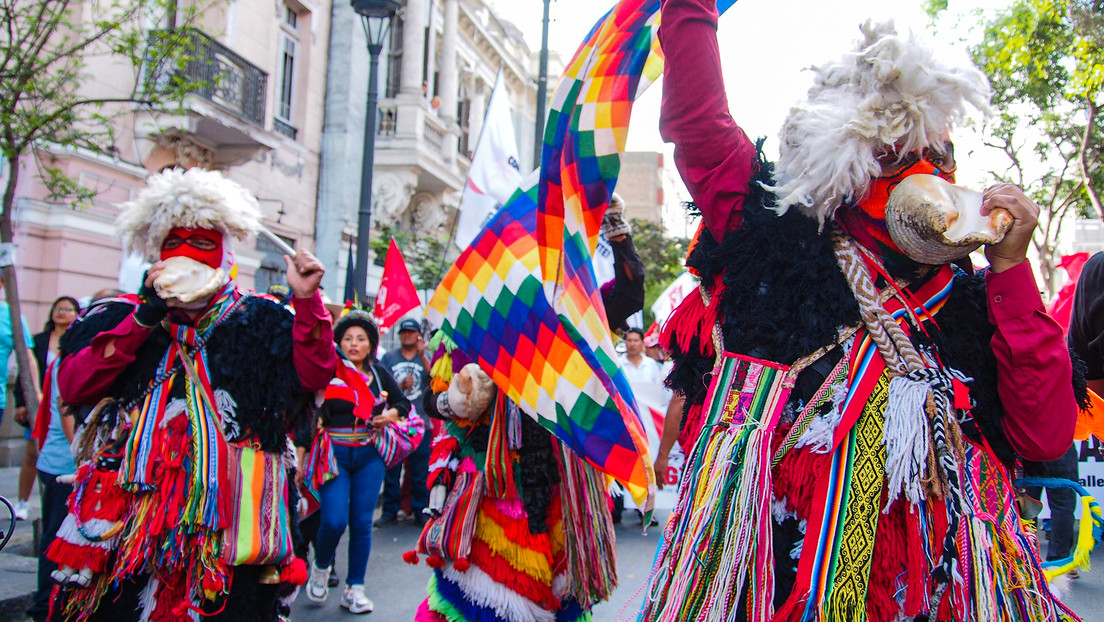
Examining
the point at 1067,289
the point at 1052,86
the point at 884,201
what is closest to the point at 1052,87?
the point at 1052,86

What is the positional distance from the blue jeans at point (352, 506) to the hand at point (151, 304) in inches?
88.6

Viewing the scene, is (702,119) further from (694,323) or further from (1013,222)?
(1013,222)

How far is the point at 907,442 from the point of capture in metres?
1.82

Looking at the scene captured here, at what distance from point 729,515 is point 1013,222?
86cm

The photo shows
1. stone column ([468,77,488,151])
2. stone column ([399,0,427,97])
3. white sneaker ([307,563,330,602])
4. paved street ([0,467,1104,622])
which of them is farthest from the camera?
stone column ([468,77,488,151])

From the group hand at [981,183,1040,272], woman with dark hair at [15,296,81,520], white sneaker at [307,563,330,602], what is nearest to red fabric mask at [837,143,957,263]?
hand at [981,183,1040,272]

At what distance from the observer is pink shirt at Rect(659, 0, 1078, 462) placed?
1842mm

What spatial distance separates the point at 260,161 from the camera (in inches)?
549

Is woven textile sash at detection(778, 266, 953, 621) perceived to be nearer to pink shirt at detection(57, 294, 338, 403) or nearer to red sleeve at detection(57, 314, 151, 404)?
pink shirt at detection(57, 294, 338, 403)

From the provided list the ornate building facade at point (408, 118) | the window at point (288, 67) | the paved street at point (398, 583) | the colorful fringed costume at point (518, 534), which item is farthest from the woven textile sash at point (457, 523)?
the window at point (288, 67)

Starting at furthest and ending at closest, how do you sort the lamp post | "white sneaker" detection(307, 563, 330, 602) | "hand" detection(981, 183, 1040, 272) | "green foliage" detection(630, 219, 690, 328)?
"green foliage" detection(630, 219, 690, 328) < the lamp post < "white sneaker" detection(307, 563, 330, 602) < "hand" detection(981, 183, 1040, 272)

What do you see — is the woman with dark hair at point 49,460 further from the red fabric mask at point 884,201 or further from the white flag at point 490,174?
the red fabric mask at point 884,201

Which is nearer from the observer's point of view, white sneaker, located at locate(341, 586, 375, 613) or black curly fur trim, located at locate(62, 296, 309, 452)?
black curly fur trim, located at locate(62, 296, 309, 452)

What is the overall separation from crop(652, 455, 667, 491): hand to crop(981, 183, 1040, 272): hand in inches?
199
